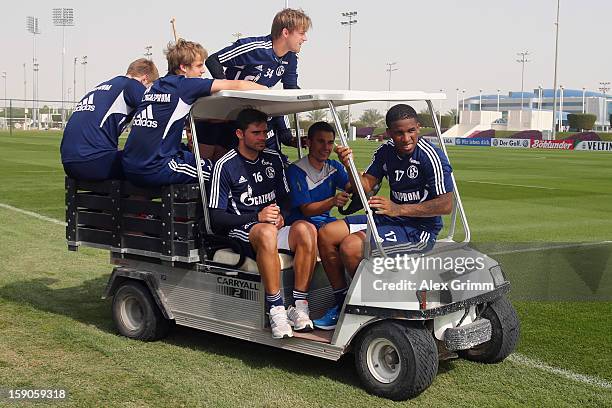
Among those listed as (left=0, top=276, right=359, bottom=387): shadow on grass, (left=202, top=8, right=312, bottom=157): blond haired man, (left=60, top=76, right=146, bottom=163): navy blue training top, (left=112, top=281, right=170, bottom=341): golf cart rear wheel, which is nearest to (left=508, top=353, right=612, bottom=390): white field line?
(left=0, top=276, right=359, bottom=387): shadow on grass

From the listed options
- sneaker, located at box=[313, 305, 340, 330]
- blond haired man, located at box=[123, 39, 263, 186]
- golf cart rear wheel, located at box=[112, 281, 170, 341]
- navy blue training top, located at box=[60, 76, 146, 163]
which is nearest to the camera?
sneaker, located at box=[313, 305, 340, 330]

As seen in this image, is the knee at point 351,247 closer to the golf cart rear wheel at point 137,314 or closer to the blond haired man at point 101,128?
the golf cart rear wheel at point 137,314

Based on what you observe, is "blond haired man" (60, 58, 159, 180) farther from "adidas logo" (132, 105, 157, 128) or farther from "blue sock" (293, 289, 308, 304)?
"blue sock" (293, 289, 308, 304)

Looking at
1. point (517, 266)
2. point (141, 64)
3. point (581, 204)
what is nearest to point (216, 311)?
point (141, 64)

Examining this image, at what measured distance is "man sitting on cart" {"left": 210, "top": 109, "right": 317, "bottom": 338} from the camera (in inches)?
195

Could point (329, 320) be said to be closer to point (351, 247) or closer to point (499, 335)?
point (351, 247)

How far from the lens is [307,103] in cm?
544

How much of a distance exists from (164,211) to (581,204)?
11.6m

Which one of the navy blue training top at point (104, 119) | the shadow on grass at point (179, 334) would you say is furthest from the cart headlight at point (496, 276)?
the navy blue training top at point (104, 119)

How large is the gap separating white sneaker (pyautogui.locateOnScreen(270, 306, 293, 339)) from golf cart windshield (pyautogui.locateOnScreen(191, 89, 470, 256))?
2.43 ft

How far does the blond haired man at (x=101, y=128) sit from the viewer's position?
231 inches

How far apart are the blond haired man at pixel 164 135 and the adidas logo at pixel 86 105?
606 mm

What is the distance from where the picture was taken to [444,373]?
499cm

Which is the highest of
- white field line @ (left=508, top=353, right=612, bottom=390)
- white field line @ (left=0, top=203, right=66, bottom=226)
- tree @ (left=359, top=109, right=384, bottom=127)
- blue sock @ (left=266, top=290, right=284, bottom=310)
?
tree @ (left=359, top=109, right=384, bottom=127)
